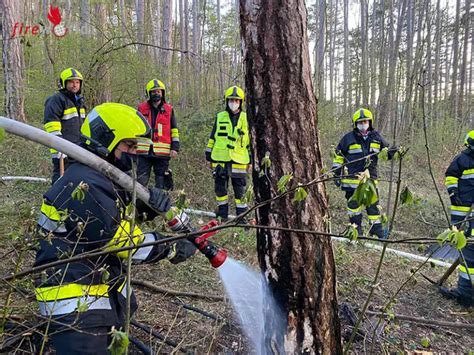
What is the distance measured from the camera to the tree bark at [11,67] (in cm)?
898

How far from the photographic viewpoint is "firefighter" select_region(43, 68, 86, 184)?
17.6 ft

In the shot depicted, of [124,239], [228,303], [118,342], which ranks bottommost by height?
[228,303]

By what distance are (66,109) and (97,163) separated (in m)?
4.03

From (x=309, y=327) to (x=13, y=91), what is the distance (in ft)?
30.5

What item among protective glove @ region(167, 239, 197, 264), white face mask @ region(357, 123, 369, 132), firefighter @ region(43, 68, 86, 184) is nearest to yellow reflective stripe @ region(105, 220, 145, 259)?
protective glove @ region(167, 239, 197, 264)

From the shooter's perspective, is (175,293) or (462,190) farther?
(462,190)

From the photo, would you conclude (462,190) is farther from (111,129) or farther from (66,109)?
(66,109)

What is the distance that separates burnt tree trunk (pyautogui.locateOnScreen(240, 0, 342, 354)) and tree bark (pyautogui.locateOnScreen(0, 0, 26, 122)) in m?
8.63

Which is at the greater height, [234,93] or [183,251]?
[234,93]

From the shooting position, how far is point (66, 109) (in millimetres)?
5547

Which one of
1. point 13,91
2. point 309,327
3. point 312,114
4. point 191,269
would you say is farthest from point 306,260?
point 13,91

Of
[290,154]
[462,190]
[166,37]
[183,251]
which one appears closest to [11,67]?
[166,37]

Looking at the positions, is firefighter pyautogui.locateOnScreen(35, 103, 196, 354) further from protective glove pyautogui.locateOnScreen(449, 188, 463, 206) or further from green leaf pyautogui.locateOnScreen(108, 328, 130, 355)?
protective glove pyautogui.locateOnScreen(449, 188, 463, 206)

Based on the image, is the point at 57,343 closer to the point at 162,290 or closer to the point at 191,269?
the point at 162,290
